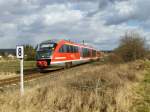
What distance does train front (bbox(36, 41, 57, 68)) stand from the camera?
104 ft

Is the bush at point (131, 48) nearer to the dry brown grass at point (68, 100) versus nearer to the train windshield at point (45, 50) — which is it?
the train windshield at point (45, 50)

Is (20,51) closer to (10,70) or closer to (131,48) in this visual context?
(10,70)

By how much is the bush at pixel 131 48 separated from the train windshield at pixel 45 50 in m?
21.6

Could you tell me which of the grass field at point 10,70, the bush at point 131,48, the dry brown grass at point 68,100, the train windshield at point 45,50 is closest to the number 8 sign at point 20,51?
the dry brown grass at point 68,100

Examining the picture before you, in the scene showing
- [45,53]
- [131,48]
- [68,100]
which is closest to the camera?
[68,100]

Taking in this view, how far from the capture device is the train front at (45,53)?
104 feet

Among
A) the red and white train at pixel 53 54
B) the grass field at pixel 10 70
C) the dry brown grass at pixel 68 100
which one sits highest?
the red and white train at pixel 53 54

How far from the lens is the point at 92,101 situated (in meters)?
11.8

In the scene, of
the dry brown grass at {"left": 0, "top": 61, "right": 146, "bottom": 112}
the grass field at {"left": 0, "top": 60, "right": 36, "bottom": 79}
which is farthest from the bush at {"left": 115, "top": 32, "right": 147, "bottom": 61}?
the dry brown grass at {"left": 0, "top": 61, "right": 146, "bottom": 112}

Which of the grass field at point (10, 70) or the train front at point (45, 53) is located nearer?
the grass field at point (10, 70)

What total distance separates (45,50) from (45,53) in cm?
35

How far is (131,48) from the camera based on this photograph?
53812 mm

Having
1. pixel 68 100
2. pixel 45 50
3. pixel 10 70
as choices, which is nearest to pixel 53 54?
pixel 45 50

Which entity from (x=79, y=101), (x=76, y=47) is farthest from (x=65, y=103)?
(x=76, y=47)
